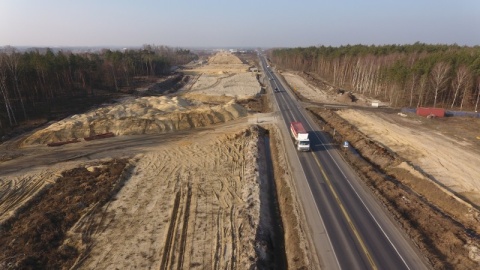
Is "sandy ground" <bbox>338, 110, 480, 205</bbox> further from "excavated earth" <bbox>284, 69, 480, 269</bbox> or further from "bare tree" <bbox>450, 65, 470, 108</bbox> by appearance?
"bare tree" <bbox>450, 65, 470, 108</bbox>

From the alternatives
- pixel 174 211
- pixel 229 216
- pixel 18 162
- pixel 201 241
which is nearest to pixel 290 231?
pixel 229 216

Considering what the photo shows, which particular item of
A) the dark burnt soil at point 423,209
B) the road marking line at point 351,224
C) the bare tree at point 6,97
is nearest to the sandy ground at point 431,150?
the dark burnt soil at point 423,209

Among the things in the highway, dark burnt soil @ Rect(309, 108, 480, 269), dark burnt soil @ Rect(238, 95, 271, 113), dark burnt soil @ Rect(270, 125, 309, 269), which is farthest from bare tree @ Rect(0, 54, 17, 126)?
dark burnt soil @ Rect(309, 108, 480, 269)

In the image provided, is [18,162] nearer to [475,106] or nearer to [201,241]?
[201,241]

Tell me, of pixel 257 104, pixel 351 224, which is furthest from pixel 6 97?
pixel 351 224

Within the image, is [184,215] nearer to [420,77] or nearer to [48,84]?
[48,84]

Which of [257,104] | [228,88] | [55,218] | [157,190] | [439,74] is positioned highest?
[439,74]
